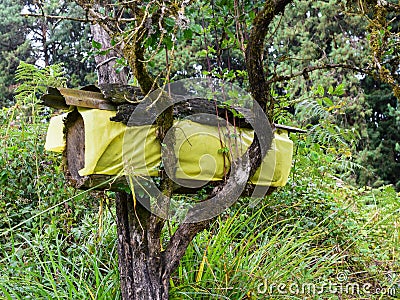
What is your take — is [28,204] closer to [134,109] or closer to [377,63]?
[134,109]

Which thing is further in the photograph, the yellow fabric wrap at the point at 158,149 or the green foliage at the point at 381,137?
the green foliage at the point at 381,137

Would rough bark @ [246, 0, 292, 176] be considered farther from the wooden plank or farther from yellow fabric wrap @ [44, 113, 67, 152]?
yellow fabric wrap @ [44, 113, 67, 152]

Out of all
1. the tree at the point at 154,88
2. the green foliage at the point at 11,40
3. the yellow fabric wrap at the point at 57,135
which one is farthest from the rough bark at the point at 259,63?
the green foliage at the point at 11,40

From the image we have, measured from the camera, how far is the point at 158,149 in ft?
6.53

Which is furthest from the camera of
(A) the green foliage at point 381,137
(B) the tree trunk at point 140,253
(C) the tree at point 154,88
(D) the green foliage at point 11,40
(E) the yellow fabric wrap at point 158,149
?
(D) the green foliage at point 11,40

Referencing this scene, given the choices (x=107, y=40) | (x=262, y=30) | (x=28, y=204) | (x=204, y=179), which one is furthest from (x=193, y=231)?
(x=28, y=204)

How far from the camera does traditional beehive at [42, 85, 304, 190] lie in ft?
6.10

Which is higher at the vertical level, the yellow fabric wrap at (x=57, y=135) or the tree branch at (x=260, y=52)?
the tree branch at (x=260, y=52)

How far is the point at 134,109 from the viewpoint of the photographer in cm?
193

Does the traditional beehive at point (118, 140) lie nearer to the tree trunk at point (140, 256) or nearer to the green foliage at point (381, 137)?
the tree trunk at point (140, 256)

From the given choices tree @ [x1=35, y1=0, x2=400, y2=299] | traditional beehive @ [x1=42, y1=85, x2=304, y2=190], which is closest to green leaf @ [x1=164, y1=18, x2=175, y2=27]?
tree @ [x1=35, y1=0, x2=400, y2=299]

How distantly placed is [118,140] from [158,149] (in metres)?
0.18

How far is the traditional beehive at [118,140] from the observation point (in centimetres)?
186

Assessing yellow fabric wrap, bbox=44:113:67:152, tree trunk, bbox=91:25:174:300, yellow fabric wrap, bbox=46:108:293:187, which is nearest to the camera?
yellow fabric wrap, bbox=46:108:293:187
